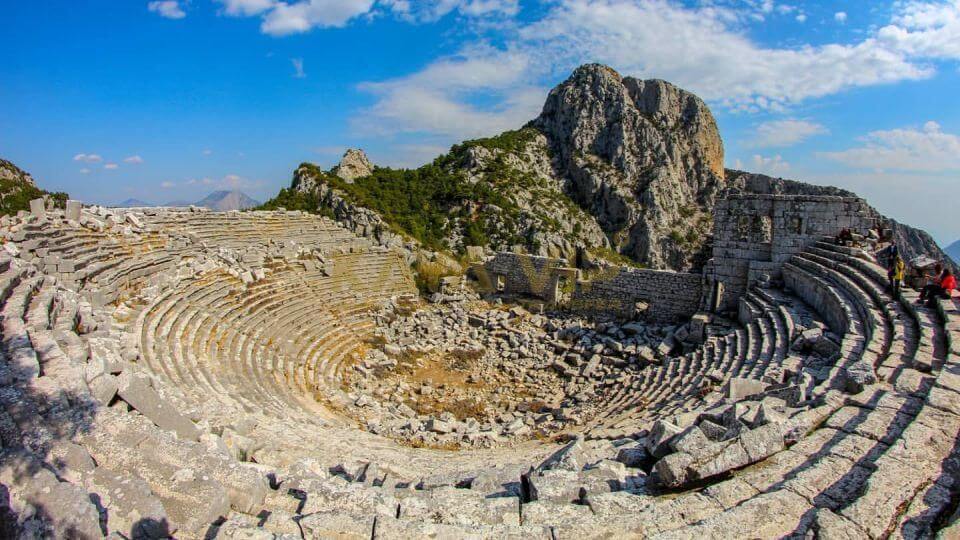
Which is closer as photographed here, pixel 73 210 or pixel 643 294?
pixel 73 210

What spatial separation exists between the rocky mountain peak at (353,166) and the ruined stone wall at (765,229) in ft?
74.8

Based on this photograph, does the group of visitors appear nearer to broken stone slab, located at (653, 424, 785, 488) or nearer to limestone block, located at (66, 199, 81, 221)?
broken stone slab, located at (653, 424, 785, 488)

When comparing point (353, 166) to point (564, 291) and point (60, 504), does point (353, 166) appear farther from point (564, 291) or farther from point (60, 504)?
point (60, 504)

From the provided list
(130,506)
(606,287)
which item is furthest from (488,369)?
(130,506)

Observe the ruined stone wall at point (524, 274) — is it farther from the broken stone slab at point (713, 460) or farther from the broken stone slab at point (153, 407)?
the broken stone slab at point (153, 407)

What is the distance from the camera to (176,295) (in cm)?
1197

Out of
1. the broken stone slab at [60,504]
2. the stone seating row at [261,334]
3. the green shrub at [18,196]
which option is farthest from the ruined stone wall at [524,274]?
the broken stone slab at [60,504]

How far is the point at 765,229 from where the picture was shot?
48.7 ft

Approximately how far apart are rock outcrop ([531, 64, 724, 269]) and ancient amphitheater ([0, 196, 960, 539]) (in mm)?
22854

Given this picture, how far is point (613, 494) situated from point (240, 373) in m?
8.62

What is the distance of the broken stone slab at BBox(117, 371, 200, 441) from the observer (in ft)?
18.2

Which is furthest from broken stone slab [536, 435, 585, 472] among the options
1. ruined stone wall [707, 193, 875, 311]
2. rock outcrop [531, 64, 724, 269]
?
rock outcrop [531, 64, 724, 269]

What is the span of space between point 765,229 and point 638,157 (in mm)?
29981

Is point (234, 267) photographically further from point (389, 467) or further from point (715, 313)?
point (715, 313)
